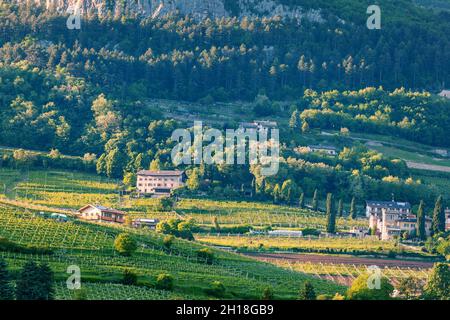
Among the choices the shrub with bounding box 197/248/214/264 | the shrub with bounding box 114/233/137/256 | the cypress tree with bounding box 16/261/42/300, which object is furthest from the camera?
the shrub with bounding box 197/248/214/264

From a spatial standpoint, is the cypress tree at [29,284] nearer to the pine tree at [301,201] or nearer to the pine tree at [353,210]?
the pine tree at [301,201]

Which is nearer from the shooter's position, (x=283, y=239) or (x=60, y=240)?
(x=60, y=240)

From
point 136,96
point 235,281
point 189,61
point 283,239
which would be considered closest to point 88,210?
point 283,239

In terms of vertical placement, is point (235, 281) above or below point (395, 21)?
below

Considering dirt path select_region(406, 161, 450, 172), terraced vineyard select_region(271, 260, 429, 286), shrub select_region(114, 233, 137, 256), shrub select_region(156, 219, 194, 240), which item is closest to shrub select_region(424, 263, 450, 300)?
terraced vineyard select_region(271, 260, 429, 286)

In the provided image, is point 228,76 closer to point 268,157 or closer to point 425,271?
point 268,157

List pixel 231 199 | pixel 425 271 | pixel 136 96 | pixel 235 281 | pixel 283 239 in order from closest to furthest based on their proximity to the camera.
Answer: pixel 235 281 → pixel 425 271 → pixel 283 239 → pixel 231 199 → pixel 136 96

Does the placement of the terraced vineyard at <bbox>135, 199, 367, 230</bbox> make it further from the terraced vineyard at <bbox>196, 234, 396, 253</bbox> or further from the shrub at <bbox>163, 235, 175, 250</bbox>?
the shrub at <bbox>163, 235, 175, 250</bbox>
